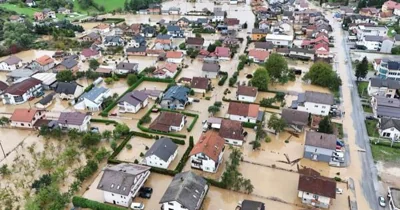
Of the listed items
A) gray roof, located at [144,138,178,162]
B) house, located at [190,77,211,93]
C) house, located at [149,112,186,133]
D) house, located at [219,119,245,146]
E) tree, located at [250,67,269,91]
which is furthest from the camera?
house, located at [190,77,211,93]

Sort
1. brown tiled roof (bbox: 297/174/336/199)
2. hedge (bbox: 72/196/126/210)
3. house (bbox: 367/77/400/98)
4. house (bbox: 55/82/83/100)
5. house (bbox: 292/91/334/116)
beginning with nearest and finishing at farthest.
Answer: brown tiled roof (bbox: 297/174/336/199)
hedge (bbox: 72/196/126/210)
house (bbox: 292/91/334/116)
house (bbox: 367/77/400/98)
house (bbox: 55/82/83/100)

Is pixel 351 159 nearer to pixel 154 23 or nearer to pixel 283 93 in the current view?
pixel 283 93

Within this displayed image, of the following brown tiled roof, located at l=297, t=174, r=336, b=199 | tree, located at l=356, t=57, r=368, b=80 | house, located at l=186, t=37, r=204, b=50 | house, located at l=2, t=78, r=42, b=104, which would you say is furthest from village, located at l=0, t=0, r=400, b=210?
tree, located at l=356, t=57, r=368, b=80

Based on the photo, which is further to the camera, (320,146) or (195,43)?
(195,43)

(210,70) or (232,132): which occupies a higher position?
(210,70)

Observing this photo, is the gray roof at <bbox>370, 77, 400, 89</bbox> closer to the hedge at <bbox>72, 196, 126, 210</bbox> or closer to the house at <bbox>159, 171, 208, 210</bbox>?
the house at <bbox>159, 171, 208, 210</bbox>

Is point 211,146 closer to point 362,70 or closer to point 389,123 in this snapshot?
point 389,123

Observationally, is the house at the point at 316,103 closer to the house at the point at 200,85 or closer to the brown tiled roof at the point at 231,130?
the brown tiled roof at the point at 231,130

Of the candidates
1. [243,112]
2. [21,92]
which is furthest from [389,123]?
[21,92]
